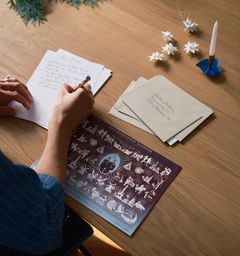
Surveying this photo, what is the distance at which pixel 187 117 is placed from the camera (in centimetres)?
93

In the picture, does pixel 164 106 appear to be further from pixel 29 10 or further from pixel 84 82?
pixel 29 10

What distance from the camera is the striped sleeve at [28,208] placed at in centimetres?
69

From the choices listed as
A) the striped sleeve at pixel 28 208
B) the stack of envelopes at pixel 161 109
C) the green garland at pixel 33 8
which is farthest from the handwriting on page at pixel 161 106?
the green garland at pixel 33 8

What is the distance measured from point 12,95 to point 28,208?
15.2 inches

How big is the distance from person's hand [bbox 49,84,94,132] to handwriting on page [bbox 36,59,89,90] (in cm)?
6

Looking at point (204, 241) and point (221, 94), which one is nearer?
point (204, 241)

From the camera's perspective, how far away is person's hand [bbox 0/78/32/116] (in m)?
1.00

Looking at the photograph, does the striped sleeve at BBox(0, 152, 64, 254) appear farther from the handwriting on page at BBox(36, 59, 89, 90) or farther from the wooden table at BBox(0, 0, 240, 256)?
the handwriting on page at BBox(36, 59, 89, 90)

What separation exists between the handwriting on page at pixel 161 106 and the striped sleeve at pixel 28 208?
0.32m

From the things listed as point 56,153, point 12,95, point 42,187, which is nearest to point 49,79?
point 12,95

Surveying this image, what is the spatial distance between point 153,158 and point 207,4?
55 centimetres

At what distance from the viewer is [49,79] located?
105 cm

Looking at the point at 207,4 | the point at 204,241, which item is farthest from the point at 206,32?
the point at 204,241

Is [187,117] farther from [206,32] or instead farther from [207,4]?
[207,4]
